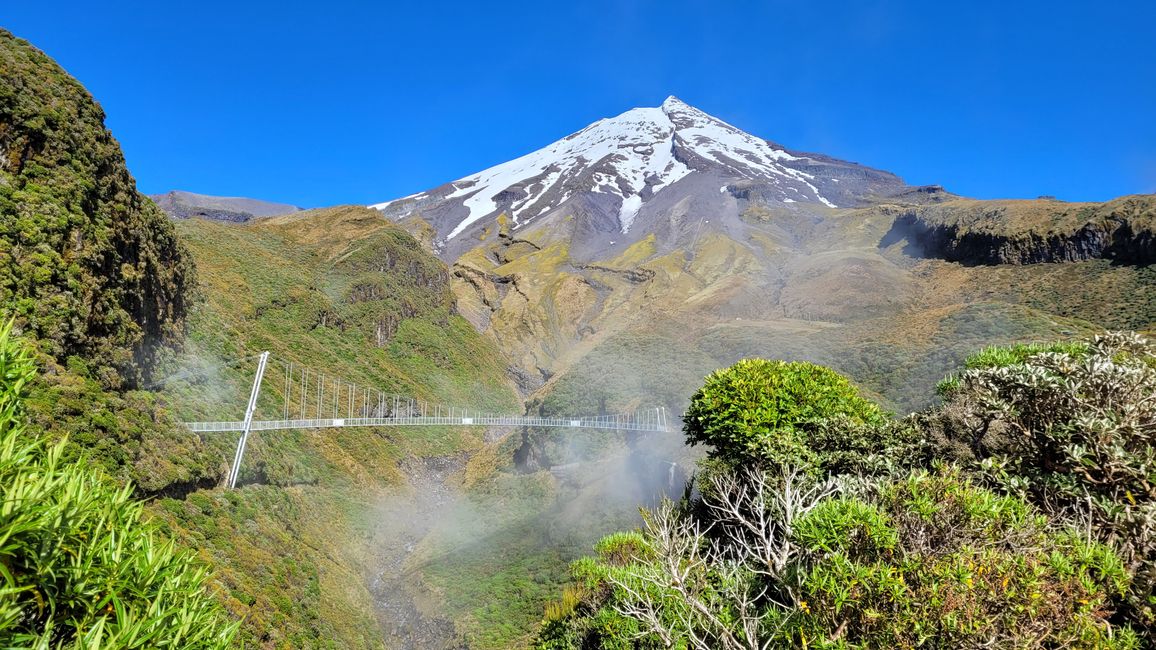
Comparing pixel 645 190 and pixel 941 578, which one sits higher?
pixel 645 190

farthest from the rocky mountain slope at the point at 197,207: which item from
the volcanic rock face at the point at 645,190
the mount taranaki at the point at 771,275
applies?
the mount taranaki at the point at 771,275

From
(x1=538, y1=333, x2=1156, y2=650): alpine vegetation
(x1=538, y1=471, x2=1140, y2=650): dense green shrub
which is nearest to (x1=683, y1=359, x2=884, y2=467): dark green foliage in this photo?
(x1=538, y1=333, x2=1156, y2=650): alpine vegetation

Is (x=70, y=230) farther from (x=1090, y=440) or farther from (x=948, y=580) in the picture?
(x=1090, y=440)

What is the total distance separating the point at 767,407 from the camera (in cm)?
1224

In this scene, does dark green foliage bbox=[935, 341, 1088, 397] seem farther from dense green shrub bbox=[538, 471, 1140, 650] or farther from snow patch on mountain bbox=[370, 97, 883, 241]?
snow patch on mountain bbox=[370, 97, 883, 241]

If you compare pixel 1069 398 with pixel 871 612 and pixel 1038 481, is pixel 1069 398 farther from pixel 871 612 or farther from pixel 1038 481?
pixel 871 612

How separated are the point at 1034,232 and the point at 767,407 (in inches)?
2616

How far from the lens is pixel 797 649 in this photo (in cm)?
470

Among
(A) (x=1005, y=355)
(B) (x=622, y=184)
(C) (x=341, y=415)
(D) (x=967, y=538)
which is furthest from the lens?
(B) (x=622, y=184)

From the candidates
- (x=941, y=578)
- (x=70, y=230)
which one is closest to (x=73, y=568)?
(x=941, y=578)

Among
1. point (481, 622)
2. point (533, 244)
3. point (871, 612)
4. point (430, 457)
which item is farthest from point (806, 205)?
point (871, 612)

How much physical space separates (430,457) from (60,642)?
45.3 metres

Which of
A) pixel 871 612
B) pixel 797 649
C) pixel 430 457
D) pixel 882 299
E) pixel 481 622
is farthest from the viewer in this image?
pixel 882 299

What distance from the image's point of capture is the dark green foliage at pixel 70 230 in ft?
46.4
